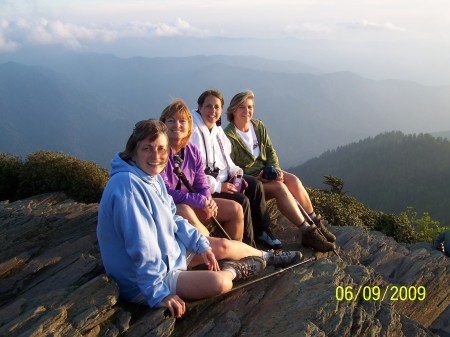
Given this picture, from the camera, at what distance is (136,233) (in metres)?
4.77

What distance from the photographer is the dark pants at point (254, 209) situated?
7.57 m

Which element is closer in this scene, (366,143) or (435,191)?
(435,191)

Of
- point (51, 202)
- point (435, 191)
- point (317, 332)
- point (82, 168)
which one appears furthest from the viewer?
point (435, 191)

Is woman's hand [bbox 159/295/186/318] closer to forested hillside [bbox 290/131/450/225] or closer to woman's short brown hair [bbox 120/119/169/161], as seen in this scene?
woman's short brown hair [bbox 120/119/169/161]

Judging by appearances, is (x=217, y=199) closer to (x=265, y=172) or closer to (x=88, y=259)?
(x=265, y=172)

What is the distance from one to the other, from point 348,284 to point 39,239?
514 cm

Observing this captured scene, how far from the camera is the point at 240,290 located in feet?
19.9

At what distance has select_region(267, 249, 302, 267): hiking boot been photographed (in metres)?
6.78

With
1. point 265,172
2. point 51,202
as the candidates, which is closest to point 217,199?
point 265,172

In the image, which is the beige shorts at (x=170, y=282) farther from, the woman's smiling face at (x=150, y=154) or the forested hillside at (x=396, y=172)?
the forested hillside at (x=396, y=172)

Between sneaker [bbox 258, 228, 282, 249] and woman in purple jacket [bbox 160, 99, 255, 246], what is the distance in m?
1.01

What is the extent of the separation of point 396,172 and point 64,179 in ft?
327

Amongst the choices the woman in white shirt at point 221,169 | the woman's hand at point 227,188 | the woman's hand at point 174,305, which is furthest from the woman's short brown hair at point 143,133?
the woman's hand at point 227,188

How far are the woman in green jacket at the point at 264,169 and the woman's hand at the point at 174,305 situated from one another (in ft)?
12.4
